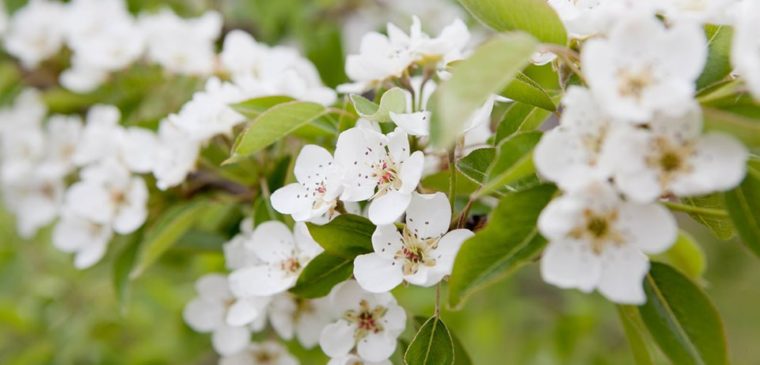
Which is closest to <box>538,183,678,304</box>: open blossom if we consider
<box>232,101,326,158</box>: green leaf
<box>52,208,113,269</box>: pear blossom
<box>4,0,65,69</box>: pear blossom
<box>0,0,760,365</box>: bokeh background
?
→ <box>232,101,326,158</box>: green leaf

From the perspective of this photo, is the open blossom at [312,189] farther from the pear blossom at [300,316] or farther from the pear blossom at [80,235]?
the pear blossom at [80,235]

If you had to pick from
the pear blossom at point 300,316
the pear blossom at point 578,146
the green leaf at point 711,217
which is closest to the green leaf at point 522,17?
the pear blossom at point 578,146

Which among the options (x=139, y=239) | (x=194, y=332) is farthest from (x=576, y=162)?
(x=194, y=332)

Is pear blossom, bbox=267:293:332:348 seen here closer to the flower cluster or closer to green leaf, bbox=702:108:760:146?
the flower cluster

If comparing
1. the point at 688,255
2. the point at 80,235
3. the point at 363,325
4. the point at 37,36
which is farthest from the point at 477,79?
the point at 37,36

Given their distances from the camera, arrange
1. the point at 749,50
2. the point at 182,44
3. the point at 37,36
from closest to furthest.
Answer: the point at 749,50, the point at 182,44, the point at 37,36

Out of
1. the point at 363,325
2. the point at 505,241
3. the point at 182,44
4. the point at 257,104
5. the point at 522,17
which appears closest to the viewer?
the point at 505,241

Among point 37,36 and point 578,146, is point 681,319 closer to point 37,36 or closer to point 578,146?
point 578,146
